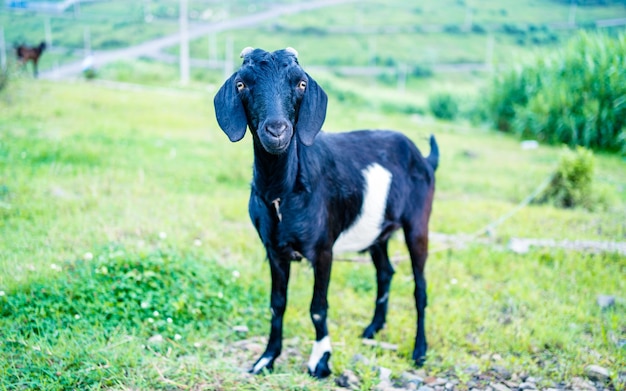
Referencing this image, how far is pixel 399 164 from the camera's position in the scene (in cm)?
418

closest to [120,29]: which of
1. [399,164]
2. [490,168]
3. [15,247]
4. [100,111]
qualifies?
[100,111]

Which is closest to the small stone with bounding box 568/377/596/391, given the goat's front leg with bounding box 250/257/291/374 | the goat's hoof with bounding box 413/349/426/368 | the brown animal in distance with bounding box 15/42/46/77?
the goat's hoof with bounding box 413/349/426/368

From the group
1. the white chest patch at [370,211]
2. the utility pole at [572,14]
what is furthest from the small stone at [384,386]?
the utility pole at [572,14]

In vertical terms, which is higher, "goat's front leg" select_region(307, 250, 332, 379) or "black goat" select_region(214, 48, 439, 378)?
"black goat" select_region(214, 48, 439, 378)

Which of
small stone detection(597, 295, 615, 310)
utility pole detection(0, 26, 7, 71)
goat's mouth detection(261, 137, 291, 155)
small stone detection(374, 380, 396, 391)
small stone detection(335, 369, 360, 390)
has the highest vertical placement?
utility pole detection(0, 26, 7, 71)

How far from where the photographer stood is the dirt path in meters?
17.5

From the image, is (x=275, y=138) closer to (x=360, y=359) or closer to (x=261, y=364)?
(x=261, y=364)

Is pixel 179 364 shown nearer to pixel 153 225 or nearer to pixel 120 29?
pixel 153 225

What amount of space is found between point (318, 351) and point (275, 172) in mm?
1378

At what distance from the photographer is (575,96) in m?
13.6

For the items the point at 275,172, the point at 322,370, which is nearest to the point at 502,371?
the point at 322,370

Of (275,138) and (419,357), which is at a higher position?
(275,138)

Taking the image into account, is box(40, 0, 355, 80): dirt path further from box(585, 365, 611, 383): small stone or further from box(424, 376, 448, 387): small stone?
box(585, 365, 611, 383): small stone

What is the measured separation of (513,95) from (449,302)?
44.6 feet
